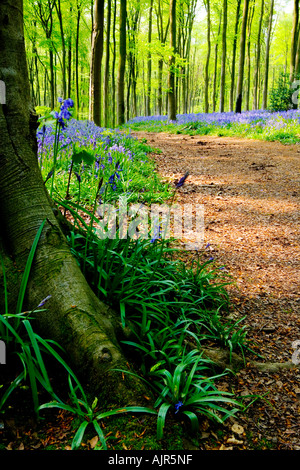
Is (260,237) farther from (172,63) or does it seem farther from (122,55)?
(172,63)

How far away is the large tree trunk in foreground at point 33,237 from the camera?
1492 mm

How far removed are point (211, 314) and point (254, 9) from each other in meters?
26.2

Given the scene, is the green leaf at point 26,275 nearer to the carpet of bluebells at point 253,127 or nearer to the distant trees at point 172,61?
the carpet of bluebells at point 253,127

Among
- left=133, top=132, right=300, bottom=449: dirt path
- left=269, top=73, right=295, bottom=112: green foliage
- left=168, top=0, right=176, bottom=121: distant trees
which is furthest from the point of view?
left=168, top=0, right=176, bottom=121: distant trees

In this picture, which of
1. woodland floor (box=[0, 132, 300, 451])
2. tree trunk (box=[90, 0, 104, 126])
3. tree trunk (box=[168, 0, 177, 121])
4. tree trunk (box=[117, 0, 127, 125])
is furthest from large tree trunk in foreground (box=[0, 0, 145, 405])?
tree trunk (box=[168, 0, 177, 121])

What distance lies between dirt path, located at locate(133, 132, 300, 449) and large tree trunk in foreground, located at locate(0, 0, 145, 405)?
2.87 feet

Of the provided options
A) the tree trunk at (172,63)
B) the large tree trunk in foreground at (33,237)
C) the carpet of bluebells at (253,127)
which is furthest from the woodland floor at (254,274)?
the tree trunk at (172,63)

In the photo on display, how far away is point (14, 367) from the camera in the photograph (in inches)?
58.4

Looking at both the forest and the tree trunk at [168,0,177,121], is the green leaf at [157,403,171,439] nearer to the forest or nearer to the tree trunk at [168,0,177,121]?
the forest

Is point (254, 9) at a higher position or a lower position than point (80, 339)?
higher

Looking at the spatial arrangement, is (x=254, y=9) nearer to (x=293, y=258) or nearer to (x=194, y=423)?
(x=293, y=258)

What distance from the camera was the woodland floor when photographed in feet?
4.53

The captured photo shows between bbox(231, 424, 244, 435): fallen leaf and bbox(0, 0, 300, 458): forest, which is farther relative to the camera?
bbox(231, 424, 244, 435): fallen leaf
